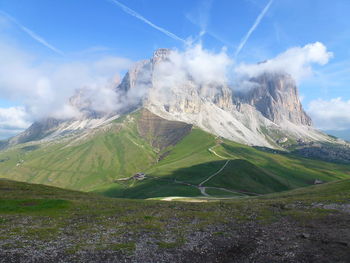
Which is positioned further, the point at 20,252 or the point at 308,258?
the point at 20,252

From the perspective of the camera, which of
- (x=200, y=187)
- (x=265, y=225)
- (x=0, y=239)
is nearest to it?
(x=0, y=239)

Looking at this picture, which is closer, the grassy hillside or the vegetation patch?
the grassy hillside

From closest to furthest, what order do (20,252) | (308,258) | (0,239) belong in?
1. (308,258)
2. (20,252)
3. (0,239)

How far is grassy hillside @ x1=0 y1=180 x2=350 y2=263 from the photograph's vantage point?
3036 cm

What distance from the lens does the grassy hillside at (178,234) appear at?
30.4 metres

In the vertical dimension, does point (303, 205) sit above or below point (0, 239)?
above

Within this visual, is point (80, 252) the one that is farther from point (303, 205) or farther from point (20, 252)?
point (303, 205)

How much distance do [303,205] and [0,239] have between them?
5249cm

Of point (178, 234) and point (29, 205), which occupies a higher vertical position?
point (29, 205)

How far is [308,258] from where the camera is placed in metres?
28.6

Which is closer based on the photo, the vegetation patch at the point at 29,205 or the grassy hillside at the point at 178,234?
the grassy hillside at the point at 178,234

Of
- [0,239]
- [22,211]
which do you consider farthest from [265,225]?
[22,211]

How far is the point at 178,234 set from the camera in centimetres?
3841

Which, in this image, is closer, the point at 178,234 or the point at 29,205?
the point at 178,234
